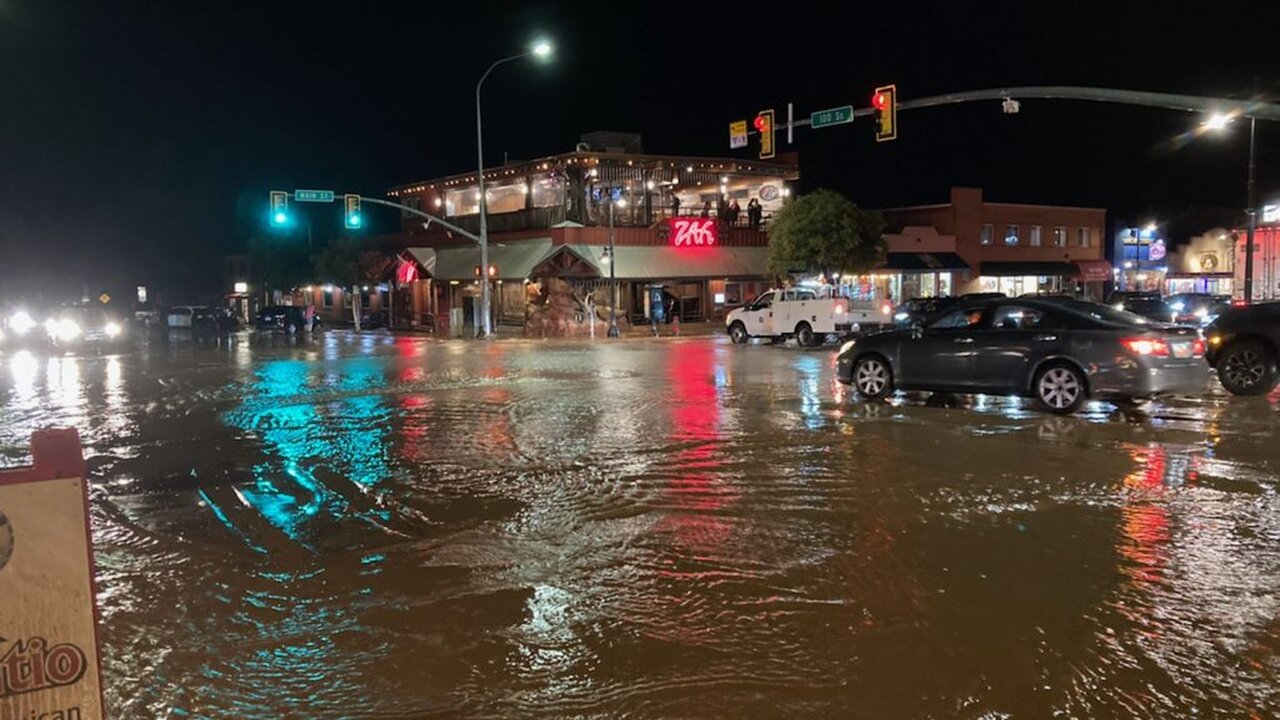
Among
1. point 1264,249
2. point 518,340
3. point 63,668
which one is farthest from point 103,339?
point 1264,249

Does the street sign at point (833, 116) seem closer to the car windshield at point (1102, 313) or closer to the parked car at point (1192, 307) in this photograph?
the car windshield at point (1102, 313)

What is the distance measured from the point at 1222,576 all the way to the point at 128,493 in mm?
8833

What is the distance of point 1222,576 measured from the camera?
221 inches

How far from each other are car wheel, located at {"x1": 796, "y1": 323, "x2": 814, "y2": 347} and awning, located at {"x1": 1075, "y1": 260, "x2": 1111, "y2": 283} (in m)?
36.4

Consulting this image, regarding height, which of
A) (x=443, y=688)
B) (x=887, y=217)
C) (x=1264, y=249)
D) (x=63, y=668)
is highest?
(x=887, y=217)

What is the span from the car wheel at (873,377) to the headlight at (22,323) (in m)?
31.2

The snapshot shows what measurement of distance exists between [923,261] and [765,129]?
102ft

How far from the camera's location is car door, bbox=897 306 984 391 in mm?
12867

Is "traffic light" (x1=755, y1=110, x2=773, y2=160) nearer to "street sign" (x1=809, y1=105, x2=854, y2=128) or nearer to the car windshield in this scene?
"street sign" (x1=809, y1=105, x2=854, y2=128)

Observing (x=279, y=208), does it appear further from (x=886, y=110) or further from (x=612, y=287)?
(x=886, y=110)

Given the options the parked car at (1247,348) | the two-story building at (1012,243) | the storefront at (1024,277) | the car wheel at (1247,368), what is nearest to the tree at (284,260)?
the two-story building at (1012,243)

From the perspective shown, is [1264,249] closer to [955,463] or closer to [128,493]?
[955,463]

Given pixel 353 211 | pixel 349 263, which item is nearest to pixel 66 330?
pixel 353 211

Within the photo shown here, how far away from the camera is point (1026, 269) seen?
180ft
